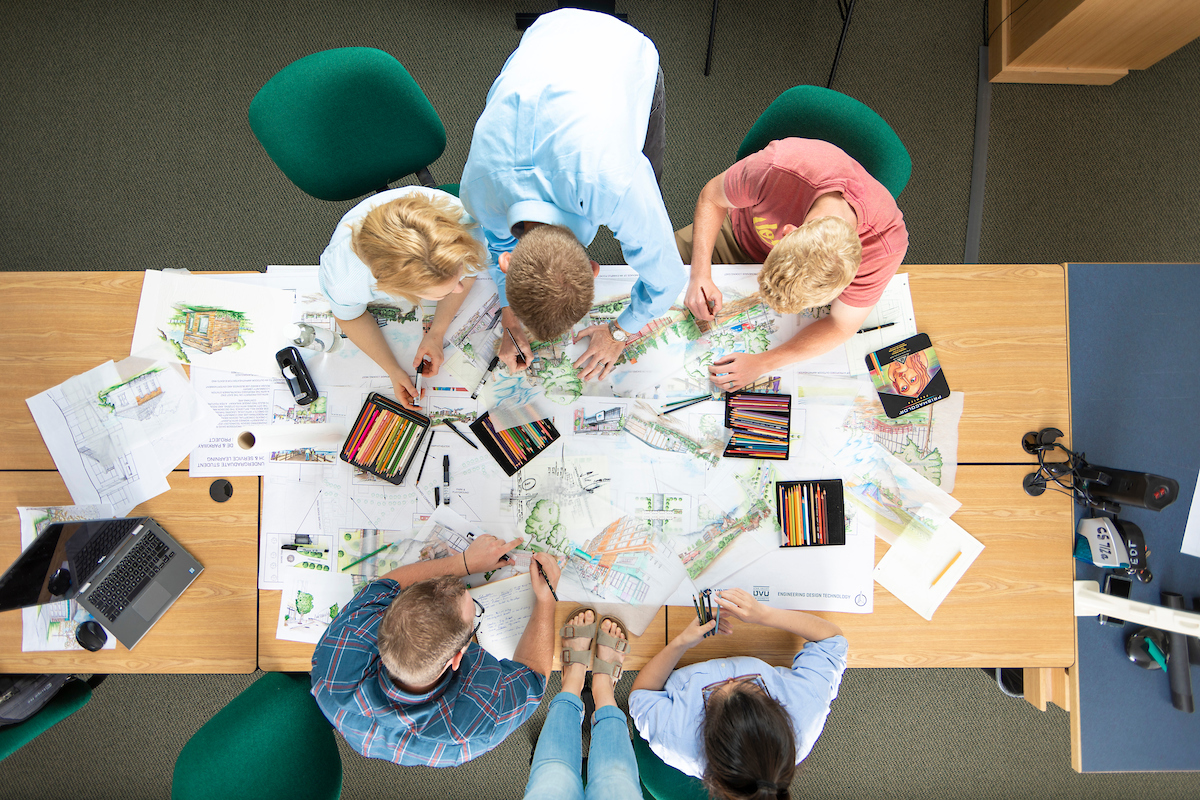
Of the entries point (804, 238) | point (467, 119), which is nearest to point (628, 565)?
point (804, 238)

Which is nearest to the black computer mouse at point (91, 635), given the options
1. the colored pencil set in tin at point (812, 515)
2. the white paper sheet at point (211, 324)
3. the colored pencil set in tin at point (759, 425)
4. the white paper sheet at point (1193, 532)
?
A: the white paper sheet at point (211, 324)

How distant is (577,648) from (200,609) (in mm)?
1143

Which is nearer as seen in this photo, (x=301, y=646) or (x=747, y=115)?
(x=301, y=646)

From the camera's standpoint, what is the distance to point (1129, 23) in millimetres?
2295

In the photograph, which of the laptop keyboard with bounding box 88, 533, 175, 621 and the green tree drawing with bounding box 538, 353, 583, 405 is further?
the green tree drawing with bounding box 538, 353, 583, 405

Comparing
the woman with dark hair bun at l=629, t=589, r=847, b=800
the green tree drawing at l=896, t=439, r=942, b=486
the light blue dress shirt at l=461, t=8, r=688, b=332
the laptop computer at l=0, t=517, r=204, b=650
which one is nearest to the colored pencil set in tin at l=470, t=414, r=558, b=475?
the light blue dress shirt at l=461, t=8, r=688, b=332

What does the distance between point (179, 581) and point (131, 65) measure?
2.51 meters

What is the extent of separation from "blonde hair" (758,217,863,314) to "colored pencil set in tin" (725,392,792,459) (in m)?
0.38

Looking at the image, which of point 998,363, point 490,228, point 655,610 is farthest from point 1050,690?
point 490,228

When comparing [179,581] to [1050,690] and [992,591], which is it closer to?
[992,591]

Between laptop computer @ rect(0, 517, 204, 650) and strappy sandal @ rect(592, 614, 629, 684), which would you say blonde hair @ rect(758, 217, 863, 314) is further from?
laptop computer @ rect(0, 517, 204, 650)

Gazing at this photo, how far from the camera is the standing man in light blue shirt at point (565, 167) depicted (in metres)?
1.18

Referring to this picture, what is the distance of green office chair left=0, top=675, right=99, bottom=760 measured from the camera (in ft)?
5.58

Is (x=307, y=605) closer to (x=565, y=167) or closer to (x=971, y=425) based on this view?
(x=565, y=167)
